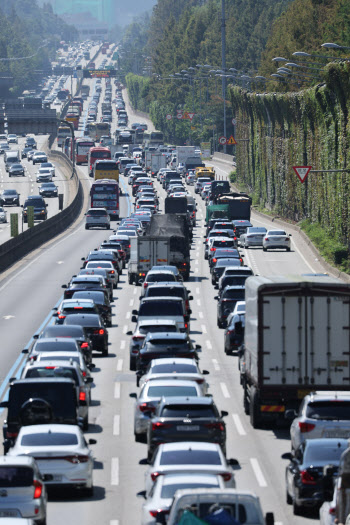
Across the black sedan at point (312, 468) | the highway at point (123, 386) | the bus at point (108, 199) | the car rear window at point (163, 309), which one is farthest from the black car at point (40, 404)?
the bus at point (108, 199)

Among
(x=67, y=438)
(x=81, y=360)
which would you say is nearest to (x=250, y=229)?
(x=81, y=360)

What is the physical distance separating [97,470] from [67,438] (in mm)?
3082

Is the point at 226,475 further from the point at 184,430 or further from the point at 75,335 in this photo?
the point at 75,335

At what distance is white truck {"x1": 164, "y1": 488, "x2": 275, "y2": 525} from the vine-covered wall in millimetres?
59167

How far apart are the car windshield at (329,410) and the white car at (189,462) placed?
4.19 meters

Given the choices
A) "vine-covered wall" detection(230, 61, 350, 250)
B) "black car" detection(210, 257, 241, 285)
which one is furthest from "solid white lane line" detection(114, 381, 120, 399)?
"vine-covered wall" detection(230, 61, 350, 250)

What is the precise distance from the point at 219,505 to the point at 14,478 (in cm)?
507

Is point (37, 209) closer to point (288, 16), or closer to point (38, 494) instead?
point (288, 16)

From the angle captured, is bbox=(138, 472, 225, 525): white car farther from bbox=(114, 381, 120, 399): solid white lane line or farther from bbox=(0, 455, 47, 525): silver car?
bbox=(114, 381, 120, 399): solid white lane line

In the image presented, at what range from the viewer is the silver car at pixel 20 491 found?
19.9 meters

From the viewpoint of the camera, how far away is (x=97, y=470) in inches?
1041

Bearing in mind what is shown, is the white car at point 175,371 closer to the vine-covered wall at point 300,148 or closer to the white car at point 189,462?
the white car at point 189,462

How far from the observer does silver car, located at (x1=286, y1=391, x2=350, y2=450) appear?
24.8 metres

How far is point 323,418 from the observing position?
25.1 m
